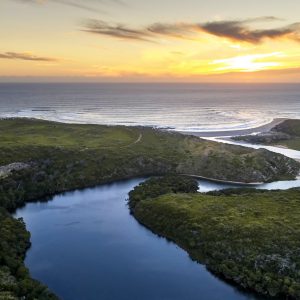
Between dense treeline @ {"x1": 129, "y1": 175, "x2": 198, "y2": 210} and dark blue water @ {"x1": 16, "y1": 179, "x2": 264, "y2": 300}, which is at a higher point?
dense treeline @ {"x1": 129, "y1": 175, "x2": 198, "y2": 210}

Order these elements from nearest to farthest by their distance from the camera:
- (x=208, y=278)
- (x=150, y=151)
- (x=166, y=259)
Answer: (x=208, y=278) → (x=166, y=259) → (x=150, y=151)

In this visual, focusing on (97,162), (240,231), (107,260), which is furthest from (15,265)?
(97,162)

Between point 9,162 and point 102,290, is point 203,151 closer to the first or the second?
point 9,162

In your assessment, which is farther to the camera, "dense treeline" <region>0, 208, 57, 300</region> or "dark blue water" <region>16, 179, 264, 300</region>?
"dark blue water" <region>16, 179, 264, 300</region>

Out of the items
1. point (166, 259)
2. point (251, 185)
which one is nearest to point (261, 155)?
point (251, 185)

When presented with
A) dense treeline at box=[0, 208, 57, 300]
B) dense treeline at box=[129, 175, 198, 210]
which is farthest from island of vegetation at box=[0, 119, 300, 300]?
dense treeline at box=[129, 175, 198, 210]

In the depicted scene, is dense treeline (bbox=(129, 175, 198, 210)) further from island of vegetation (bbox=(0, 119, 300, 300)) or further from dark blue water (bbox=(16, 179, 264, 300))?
island of vegetation (bbox=(0, 119, 300, 300))

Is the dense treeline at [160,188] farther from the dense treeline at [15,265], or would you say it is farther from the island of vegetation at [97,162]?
the dense treeline at [15,265]

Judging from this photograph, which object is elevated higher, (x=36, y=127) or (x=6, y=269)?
(x=36, y=127)
